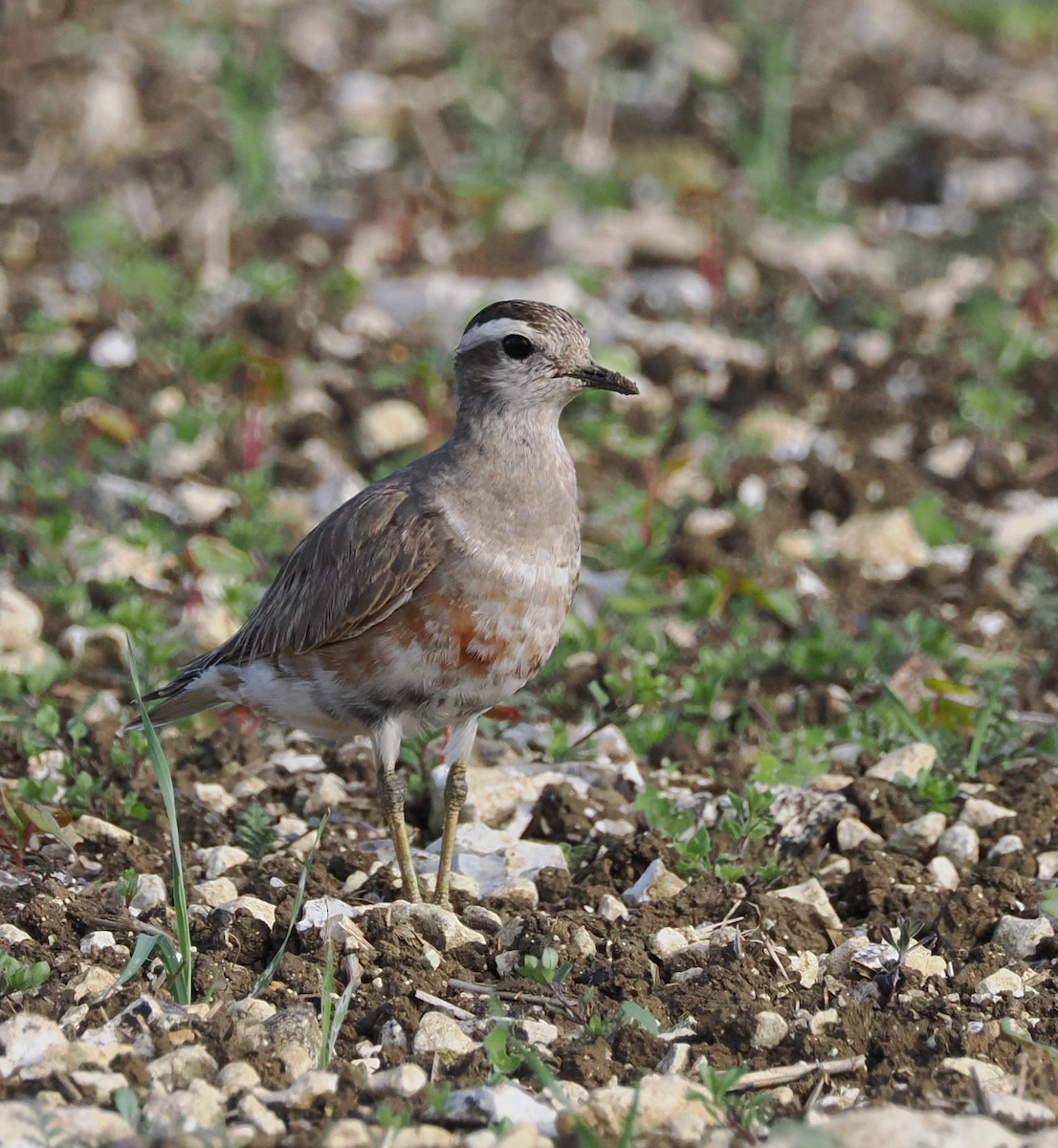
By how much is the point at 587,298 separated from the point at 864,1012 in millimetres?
6104

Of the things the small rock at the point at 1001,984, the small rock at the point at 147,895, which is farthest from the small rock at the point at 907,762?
the small rock at the point at 147,895

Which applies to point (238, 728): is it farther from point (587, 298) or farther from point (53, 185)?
point (53, 185)

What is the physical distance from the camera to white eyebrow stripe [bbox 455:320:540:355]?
241 inches

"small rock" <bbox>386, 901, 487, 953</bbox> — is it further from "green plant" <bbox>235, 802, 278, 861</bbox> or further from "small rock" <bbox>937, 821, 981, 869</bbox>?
"small rock" <bbox>937, 821, 981, 869</bbox>

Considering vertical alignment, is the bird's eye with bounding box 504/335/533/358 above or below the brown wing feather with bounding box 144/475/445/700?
above

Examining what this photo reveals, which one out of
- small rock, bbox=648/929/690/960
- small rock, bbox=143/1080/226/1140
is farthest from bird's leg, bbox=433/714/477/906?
small rock, bbox=143/1080/226/1140

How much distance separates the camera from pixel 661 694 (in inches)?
267

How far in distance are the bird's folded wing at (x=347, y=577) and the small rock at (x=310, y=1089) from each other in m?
1.90

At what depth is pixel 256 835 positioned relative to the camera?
5.98 m

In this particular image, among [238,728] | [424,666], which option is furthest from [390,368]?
[424,666]

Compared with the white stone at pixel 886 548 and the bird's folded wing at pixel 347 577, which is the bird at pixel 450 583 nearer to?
the bird's folded wing at pixel 347 577

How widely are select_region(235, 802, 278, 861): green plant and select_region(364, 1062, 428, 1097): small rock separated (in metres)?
1.65

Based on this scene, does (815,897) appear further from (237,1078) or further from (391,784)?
(237,1078)

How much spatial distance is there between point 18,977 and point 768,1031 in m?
1.98
